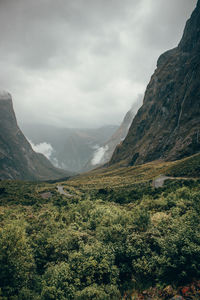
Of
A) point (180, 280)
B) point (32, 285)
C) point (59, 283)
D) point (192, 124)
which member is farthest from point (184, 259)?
point (192, 124)

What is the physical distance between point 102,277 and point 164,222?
1756 cm

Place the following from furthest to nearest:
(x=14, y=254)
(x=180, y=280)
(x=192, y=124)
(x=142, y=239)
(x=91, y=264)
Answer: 1. (x=192, y=124)
2. (x=14, y=254)
3. (x=142, y=239)
4. (x=91, y=264)
5. (x=180, y=280)

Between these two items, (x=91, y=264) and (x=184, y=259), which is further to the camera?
(x=91, y=264)

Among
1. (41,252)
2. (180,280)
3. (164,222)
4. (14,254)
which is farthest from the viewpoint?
(41,252)

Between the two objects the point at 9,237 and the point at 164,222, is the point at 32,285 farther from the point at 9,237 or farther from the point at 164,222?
the point at 164,222

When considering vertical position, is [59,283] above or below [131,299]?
above

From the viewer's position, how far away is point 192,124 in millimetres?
186000

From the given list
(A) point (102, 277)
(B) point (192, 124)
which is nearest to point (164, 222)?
(A) point (102, 277)

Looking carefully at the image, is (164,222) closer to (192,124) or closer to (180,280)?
(180,280)

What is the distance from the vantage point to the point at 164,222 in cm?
3944

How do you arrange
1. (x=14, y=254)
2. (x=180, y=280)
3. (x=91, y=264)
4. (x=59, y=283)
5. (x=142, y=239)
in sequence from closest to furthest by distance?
1. (x=180, y=280)
2. (x=59, y=283)
3. (x=91, y=264)
4. (x=142, y=239)
5. (x=14, y=254)

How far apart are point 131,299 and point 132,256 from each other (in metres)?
7.40

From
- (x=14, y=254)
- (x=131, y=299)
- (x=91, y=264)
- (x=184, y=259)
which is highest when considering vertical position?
(x=14, y=254)

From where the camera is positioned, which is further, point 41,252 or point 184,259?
point 41,252
